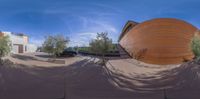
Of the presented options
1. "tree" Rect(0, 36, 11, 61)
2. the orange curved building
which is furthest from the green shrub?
the orange curved building

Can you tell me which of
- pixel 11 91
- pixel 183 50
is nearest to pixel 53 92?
pixel 11 91

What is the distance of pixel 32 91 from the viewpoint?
38.4 feet

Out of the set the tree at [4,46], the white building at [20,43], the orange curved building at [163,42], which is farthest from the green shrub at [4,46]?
the white building at [20,43]

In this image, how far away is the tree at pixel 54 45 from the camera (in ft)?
143

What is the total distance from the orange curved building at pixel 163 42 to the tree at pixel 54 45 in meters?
10.5

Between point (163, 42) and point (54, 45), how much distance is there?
15.9 meters

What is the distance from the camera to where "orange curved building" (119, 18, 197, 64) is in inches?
1470

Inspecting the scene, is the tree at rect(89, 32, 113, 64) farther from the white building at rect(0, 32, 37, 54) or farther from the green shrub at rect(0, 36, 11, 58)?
the white building at rect(0, 32, 37, 54)

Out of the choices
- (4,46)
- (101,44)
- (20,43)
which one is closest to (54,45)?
(101,44)

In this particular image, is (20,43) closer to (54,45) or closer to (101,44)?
(54,45)

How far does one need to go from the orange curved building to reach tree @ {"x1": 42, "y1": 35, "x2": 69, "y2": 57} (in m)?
10.5

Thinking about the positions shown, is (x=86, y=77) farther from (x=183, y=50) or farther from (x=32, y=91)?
(x=183, y=50)

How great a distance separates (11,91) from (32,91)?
0.82 m

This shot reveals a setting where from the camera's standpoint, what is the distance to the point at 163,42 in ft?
127
